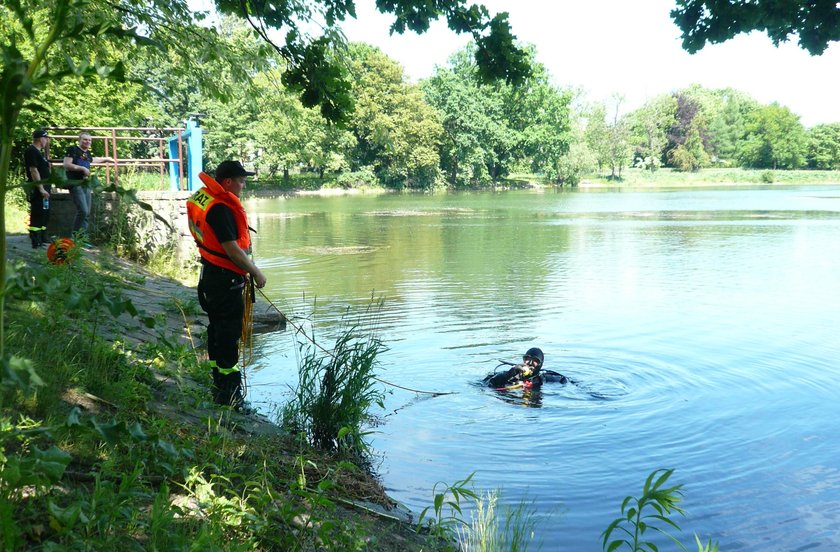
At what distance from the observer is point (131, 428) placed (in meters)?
2.66

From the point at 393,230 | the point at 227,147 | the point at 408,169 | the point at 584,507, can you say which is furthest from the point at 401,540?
the point at 408,169

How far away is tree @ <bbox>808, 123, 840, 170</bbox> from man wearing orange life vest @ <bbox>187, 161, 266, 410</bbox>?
125467 millimetres

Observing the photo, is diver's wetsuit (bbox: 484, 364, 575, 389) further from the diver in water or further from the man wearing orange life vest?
the man wearing orange life vest

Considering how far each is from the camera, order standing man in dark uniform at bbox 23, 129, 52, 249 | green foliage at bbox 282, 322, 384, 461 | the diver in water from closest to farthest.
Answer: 1. green foliage at bbox 282, 322, 384, 461
2. the diver in water
3. standing man in dark uniform at bbox 23, 129, 52, 249

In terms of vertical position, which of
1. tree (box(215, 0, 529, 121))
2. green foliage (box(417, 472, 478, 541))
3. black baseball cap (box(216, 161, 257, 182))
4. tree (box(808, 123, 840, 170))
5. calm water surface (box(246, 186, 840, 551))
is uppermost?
tree (box(808, 123, 840, 170))

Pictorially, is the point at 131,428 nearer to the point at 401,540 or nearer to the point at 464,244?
the point at 401,540

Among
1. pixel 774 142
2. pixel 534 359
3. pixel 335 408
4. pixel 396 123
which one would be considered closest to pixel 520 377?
pixel 534 359

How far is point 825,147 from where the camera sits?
380 feet

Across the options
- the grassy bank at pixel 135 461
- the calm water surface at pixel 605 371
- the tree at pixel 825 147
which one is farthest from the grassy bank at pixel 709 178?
the grassy bank at pixel 135 461

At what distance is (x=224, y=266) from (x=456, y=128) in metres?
72.3

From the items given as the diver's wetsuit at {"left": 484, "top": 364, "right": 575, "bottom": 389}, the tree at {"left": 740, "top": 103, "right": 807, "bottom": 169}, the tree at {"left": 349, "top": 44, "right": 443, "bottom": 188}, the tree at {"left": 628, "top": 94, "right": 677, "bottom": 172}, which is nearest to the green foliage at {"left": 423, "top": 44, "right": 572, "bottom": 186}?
the tree at {"left": 349, "top": 44, "right": 443, "bottom": 188}

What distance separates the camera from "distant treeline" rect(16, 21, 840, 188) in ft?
54.4

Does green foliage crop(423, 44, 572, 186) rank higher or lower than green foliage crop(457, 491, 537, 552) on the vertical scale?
higher

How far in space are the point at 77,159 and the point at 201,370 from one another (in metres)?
6.15
